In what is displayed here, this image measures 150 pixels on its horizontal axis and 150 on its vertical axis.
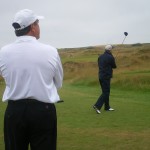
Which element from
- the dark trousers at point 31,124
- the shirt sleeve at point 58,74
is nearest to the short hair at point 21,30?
the shirt sleeve at point 58,74

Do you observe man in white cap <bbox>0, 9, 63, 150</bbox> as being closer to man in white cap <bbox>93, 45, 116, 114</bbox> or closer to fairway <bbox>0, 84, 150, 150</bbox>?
fairway <bbox>0, 84, 150, 150</bbox>

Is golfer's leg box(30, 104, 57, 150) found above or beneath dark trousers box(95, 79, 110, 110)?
above

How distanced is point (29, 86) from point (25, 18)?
70 centimetres

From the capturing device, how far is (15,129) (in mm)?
4137

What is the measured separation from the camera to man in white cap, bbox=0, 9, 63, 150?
4.07 meters

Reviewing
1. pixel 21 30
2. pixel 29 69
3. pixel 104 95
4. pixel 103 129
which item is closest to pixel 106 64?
pixel 104 95

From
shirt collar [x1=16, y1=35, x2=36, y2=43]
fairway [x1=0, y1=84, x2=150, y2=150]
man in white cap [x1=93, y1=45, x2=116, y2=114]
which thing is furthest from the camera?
man in white cap [x1=93, y1=45, x2=116, y2=114]

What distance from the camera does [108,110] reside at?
43.0 ft

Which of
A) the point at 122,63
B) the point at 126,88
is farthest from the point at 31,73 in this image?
the point at 122,63

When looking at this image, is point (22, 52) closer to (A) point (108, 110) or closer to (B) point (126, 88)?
(A) point (108, 110)

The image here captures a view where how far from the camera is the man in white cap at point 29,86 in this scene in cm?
407

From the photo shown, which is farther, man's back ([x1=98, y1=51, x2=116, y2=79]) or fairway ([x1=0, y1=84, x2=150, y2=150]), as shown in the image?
man's back ([x1=98, y1=51, x2=116, y2=79])

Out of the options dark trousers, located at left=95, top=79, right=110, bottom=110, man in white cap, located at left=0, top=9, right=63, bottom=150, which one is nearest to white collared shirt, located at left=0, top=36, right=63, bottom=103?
man in white cap, located at left=0, top=9, right=63, bottom=150

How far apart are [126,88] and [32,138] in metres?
19.2
